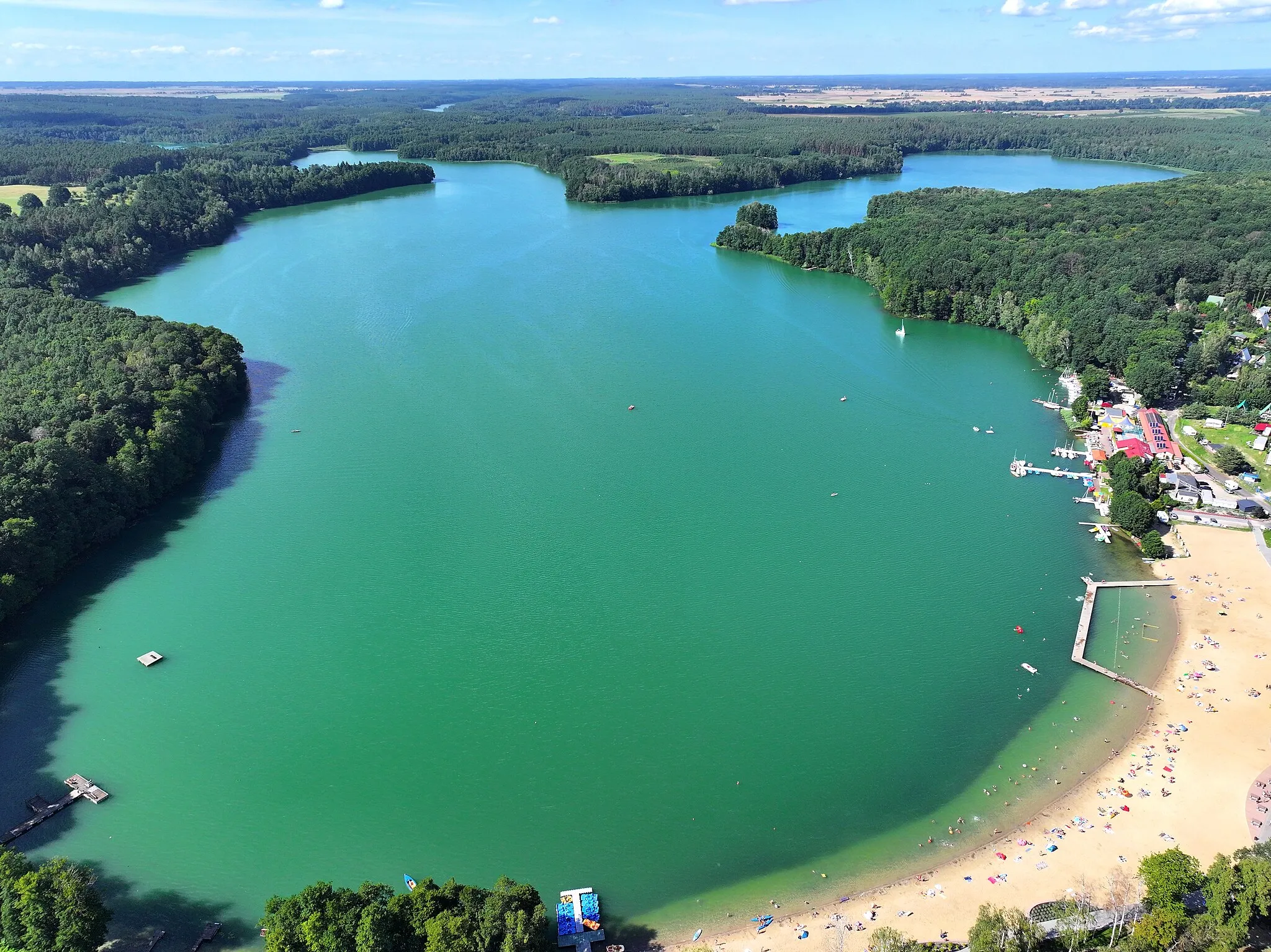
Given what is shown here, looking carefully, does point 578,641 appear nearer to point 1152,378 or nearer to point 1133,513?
point 1133,513

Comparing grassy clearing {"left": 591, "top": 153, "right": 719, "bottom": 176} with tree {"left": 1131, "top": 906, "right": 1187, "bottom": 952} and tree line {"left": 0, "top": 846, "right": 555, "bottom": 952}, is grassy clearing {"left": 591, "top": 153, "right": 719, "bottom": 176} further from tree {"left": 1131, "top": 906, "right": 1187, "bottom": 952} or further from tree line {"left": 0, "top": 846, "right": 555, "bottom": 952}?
tree {"left": 1131, "top": 906, "right": 1187, "bottom": 952}

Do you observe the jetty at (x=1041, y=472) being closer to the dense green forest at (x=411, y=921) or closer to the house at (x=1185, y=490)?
the house at (x=1185, y=490)

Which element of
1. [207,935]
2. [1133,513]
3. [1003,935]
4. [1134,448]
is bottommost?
[207,935]

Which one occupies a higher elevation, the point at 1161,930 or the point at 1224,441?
the point at 1224,441

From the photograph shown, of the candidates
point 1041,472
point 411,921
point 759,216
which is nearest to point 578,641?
point 411,921

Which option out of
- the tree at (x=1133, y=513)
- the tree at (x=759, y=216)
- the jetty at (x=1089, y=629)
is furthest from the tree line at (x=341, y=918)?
the tree at (x=759, y=216)

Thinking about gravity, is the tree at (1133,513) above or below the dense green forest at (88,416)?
below

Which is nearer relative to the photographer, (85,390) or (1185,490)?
(1185,490)

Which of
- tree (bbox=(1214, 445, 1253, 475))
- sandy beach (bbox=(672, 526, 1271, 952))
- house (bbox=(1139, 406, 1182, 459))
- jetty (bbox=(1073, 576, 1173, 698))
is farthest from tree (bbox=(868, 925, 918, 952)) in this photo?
tree (bbox=(1214, 445, 1253, 475))
